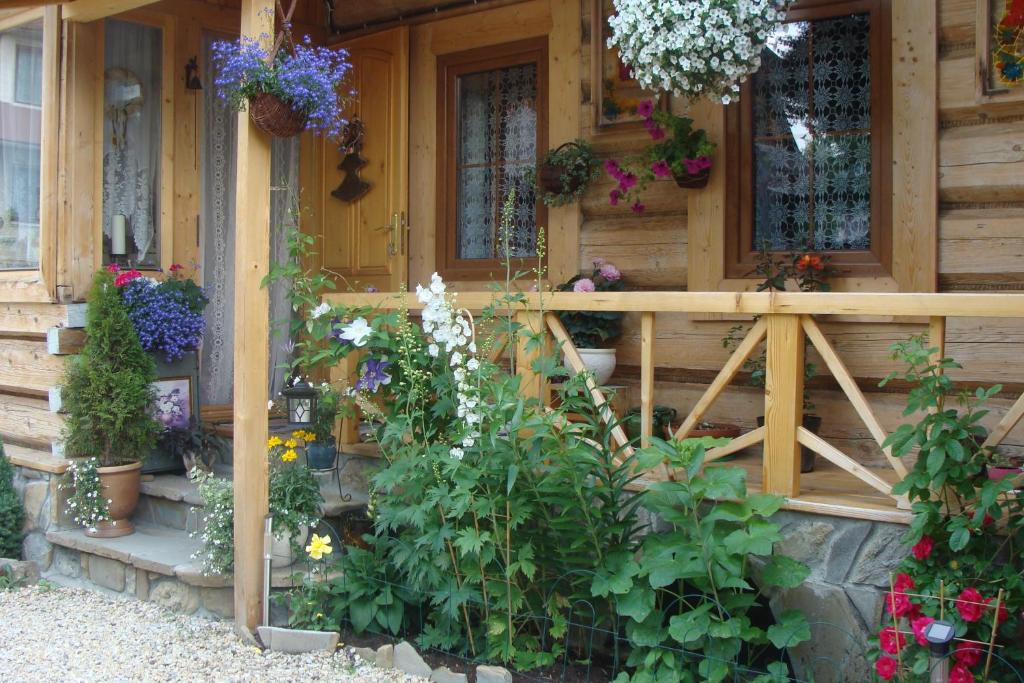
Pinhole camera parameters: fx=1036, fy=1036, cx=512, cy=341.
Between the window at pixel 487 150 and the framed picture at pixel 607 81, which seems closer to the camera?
the framed picture at pixel 607 81

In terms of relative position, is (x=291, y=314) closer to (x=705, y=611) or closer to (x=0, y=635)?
(x=0, y=635)

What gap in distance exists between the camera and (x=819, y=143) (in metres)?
4.81

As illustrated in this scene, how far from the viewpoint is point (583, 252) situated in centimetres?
555

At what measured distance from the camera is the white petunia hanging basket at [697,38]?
414cm

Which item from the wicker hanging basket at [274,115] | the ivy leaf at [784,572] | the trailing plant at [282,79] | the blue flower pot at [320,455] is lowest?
the ivy leaf at [784,572]

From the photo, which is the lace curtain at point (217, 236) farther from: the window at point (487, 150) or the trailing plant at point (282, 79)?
the trailing plant at point (282, 79)

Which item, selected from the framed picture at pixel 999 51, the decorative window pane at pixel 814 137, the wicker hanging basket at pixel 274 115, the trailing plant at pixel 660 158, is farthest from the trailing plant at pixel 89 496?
the framed picture at pixel 999 51

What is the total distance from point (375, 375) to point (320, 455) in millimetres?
656

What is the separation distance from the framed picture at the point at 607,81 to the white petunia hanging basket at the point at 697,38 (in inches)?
39.0

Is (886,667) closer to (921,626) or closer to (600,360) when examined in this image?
(921,626)

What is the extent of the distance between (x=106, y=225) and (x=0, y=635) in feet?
7.54

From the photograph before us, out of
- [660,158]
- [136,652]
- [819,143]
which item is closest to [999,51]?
[819,143]

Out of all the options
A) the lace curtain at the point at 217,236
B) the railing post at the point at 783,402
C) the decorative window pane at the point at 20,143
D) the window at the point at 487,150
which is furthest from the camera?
the lace curtain at the point at 217,236

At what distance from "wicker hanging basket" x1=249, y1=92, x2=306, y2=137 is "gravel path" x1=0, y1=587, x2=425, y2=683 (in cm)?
203
